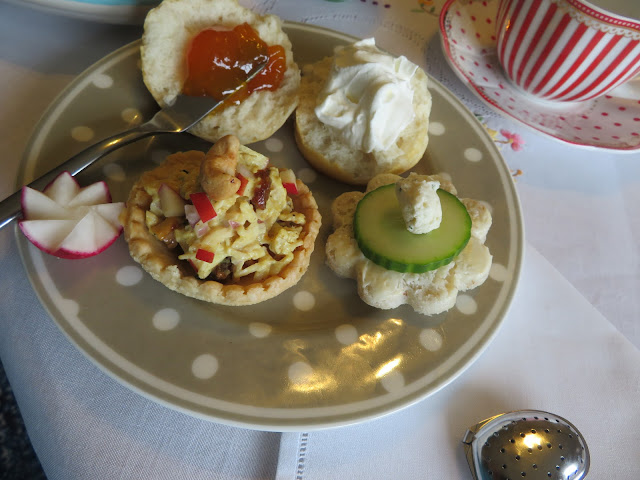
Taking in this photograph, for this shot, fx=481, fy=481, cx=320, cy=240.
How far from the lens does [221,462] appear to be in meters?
1.57

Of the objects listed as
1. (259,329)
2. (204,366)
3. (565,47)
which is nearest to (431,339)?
(259,329)

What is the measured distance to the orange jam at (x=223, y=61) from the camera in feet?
7.22

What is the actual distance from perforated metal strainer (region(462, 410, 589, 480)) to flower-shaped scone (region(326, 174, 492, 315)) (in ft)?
1.53

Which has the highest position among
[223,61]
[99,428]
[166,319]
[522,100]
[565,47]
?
[565,47]

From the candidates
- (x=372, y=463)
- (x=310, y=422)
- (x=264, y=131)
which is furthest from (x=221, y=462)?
(x=264, y=131)

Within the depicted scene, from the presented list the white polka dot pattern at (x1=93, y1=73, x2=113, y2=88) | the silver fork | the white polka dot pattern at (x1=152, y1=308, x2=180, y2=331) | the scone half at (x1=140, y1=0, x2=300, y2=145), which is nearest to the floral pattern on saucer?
the scone half at (x1=140, y1=0, x2=300, y2=145)

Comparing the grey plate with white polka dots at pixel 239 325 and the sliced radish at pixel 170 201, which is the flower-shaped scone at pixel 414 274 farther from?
the sliced radish at pixel 170 201

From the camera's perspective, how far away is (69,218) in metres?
1.75

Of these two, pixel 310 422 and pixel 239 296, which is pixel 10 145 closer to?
pixel 239 296

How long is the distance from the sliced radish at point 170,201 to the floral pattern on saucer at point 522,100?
1.64m

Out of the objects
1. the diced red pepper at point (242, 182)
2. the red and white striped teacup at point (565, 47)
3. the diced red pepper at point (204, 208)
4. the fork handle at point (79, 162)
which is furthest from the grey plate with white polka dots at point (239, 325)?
the red and white striped teacup at point (565, 47)

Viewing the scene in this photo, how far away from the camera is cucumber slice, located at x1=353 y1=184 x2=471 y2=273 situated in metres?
1.84

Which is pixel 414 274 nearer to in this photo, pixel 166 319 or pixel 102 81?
pixel 166 319

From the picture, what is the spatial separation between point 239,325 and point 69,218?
73cm
